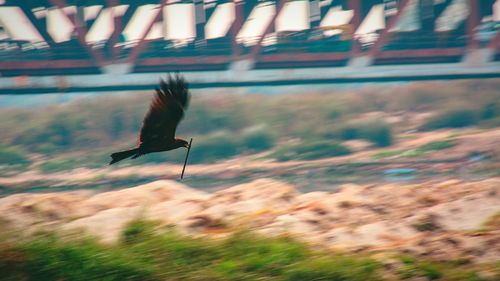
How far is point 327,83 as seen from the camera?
3566 cm

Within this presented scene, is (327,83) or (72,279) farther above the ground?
(72,279)

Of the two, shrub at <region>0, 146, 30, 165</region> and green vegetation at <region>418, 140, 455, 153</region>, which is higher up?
shrub at <region>0, 146, 30, 165</region>

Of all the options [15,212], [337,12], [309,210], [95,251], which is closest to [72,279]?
[95,251]

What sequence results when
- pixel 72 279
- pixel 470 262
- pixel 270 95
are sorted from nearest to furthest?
1. pixel 72 279
2. pixel 470 262
3. pixel 270 95

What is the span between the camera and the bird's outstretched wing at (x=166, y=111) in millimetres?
10641

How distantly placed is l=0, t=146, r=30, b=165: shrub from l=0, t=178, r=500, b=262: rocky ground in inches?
724

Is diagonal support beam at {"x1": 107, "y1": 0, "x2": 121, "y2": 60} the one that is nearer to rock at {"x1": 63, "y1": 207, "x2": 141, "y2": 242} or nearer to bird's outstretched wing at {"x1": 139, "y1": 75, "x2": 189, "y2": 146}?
rock at {"x1": 63, "y1": 207, "x2": 141, "y2": 242}

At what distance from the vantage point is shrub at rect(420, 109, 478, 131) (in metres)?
35.9

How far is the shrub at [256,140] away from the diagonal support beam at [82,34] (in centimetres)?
669

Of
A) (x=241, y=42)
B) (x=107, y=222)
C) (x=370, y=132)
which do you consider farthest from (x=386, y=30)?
(x=107, y=222)

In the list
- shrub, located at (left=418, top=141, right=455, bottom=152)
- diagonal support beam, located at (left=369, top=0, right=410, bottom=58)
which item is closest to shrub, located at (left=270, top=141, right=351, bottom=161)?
shrub, located at (left=418, top=141, right=455, bottom=152)

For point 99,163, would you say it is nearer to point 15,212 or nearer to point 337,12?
point 337,12

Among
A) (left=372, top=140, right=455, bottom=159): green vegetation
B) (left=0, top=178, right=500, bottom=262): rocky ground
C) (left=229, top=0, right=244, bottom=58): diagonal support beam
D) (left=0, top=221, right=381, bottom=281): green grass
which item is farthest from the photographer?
(left=229, top=0, right=244, bottom=58): diagonal support beam

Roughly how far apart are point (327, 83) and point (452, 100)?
6105 millimetres
